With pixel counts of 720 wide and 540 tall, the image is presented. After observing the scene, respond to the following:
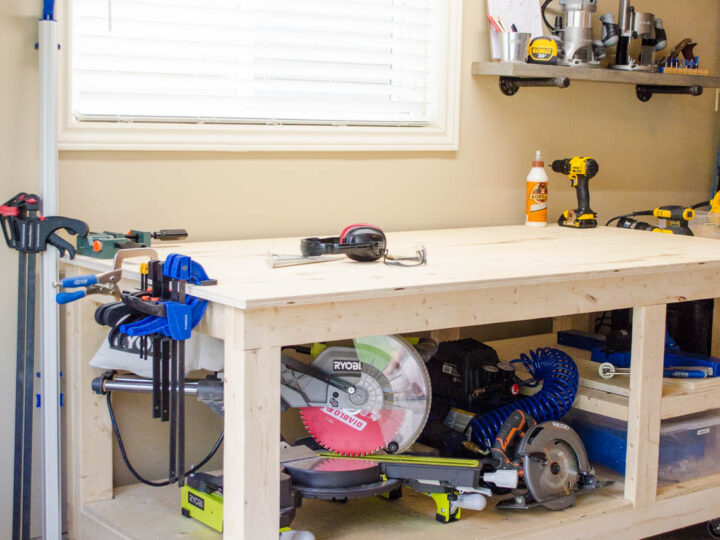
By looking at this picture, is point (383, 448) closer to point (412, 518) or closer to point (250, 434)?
point (412, 518)

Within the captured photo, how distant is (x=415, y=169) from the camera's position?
10.0 ft

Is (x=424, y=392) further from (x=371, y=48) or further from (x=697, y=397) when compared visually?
(x=371, y=48)

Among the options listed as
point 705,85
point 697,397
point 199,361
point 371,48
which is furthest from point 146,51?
point 705,85

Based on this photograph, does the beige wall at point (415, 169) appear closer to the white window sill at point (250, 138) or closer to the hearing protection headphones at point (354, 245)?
the white window sill at point (250, 138)

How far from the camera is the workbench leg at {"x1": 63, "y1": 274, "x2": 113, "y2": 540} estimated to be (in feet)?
7.76

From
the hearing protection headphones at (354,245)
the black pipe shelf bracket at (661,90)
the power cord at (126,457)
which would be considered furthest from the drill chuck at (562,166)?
the power cord at (126,457)

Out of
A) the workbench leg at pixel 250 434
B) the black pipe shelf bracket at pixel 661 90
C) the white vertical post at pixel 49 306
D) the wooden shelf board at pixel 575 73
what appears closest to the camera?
the workbench leg at pixel 250 434

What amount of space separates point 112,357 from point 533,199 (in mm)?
1583

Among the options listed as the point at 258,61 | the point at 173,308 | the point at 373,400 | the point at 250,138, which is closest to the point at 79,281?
the point at 173,308

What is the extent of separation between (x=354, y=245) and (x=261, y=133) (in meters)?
0.67

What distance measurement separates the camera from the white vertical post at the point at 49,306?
7.13 ft

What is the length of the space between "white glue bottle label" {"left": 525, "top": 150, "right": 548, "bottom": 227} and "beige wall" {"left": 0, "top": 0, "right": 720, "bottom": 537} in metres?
0.12

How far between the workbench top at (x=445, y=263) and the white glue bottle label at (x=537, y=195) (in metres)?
0.09

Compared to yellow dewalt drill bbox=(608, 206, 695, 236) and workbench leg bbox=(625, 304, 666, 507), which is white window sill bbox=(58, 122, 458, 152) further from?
workbench leg bbox=(625, 304, 666, 507)
